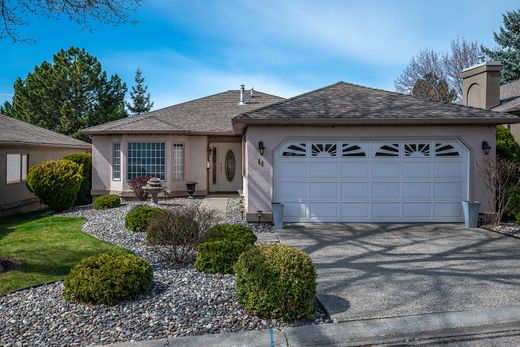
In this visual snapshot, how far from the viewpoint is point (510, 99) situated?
1581 centimetres

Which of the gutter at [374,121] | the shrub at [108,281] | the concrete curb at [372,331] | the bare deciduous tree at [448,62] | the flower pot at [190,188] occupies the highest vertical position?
the bare deciduous tree at [448,62]

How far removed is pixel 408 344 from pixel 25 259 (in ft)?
22.0

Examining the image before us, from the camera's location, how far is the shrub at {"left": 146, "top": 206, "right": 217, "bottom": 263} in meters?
7.16

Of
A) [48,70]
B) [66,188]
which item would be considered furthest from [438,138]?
[48,70]

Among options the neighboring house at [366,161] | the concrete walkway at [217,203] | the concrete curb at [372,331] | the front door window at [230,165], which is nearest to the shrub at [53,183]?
the concrete walkway at [217,203]

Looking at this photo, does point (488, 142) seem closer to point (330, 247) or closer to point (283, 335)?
point (330, 247)

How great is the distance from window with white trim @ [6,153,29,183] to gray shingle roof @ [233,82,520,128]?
385 inches

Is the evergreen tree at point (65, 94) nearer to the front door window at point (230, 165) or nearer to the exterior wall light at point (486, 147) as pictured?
the front door window at point (230, 165)

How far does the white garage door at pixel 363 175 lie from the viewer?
1123cm

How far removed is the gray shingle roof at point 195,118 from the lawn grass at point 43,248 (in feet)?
17.8

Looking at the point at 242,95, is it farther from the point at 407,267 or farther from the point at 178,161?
the point at 407,267

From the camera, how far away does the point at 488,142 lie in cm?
1116

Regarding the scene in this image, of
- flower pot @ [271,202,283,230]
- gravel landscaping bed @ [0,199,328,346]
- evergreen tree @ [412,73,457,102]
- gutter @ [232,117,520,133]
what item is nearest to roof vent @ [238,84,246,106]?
gutter @ [232,117,520,133]

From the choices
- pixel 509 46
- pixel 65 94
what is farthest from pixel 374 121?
pixel 65 94
